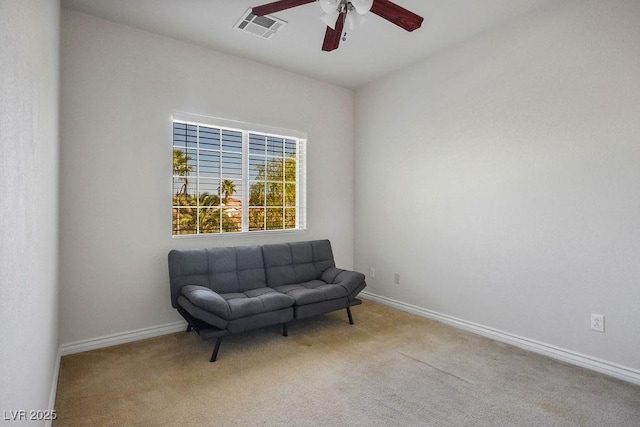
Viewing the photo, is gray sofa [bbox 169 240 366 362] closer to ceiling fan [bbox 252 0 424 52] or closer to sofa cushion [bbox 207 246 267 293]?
sofa cushion [bbox 207 246 267 293]

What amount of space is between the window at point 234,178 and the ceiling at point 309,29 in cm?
82

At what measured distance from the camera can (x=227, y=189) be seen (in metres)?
3.93

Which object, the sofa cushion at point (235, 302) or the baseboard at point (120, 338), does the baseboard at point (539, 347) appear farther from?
the baseboard at point (120, 338)

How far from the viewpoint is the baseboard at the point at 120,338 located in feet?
9.71

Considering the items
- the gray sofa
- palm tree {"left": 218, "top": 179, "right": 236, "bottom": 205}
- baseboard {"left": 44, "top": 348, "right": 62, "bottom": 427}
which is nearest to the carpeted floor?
baseboard {"left": 44, "top": 348, "right": 62, "bottom": 427}

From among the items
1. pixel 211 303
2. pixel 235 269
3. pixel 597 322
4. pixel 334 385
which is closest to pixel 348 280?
pixel 235 269

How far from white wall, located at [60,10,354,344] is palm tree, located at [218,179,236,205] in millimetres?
492

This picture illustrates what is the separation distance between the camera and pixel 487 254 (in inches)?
134

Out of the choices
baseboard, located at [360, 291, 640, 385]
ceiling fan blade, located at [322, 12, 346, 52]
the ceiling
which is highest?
the ceiling

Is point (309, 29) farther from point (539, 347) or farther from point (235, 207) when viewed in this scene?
point (539, 347)

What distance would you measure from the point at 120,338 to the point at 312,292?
183 cm

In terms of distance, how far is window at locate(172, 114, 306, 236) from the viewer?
143 inches

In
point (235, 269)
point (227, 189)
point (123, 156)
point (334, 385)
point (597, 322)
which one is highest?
point (123, 156)

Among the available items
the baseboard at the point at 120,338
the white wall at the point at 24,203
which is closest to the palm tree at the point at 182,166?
the baseboard at the point at 120,338
